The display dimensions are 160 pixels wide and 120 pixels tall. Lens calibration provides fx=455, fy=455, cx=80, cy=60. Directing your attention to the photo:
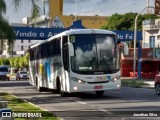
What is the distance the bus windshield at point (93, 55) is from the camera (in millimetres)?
22328

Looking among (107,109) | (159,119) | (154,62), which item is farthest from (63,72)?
(154,62)

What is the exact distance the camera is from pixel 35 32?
4872 cm

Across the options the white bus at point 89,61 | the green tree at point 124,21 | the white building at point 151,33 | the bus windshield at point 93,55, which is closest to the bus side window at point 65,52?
the white bus at point 89,61

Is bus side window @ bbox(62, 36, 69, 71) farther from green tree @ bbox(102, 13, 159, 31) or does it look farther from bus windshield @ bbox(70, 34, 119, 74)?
green tree @ bbox(102, 13, 159, 31)

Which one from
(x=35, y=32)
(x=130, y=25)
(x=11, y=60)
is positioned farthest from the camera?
(x=11, y=60)

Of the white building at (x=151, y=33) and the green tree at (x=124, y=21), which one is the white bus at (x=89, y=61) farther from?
the green tree at (x=124, y=21)

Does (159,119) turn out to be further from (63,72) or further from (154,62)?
(154,62)

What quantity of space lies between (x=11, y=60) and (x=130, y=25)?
40.5 meters

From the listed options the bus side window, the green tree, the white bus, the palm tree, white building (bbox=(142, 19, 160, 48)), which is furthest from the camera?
the green tree

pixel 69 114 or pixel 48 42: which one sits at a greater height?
pixel 48 42

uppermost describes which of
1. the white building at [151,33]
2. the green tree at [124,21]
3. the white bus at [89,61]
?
the green tree at [124,21]

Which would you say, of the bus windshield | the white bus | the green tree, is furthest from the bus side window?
the green tree

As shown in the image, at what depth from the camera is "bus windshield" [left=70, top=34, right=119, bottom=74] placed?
2233 cm

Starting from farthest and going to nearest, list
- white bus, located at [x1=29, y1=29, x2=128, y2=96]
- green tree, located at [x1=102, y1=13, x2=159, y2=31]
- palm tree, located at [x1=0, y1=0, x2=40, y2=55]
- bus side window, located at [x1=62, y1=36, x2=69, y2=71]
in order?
green tree, located at [x1=102, y1=13, x2=159, y2=31]
bus side window, located at [x1=62, y1=36, x2=69, y2=71]
white bus, located at [x1=29, y1=29, x2=128, y2=96]
palm tree, located at [x1=0, y1=0, x2=40, y2=55]
